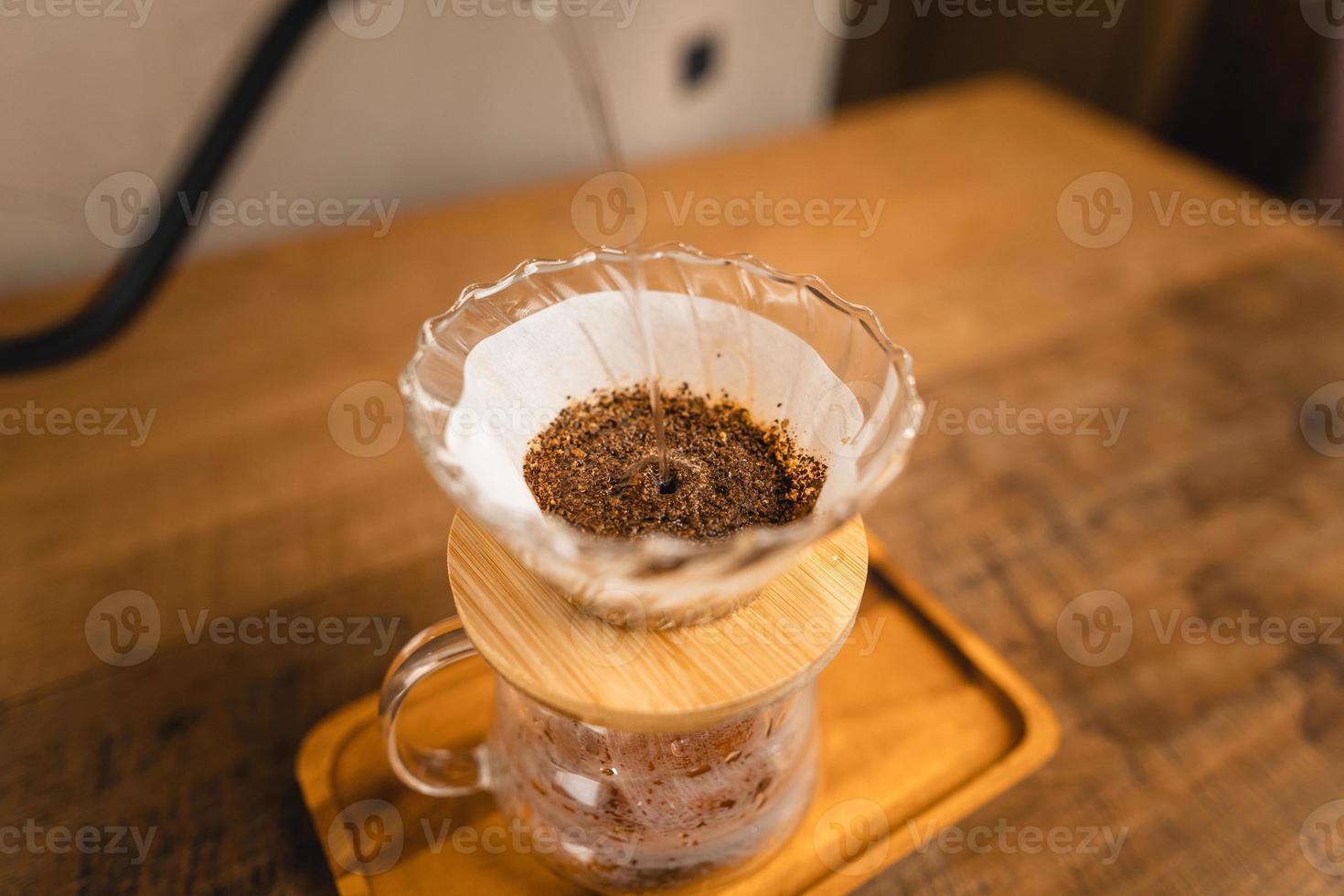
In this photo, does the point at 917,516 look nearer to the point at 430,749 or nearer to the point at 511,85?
the point at 430,749

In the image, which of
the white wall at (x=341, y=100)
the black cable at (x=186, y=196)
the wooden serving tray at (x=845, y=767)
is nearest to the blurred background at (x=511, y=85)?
the white wall at (x=341, y=100)

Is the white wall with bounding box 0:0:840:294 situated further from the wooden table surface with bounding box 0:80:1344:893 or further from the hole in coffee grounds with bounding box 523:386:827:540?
the hole in coffee grounds with bounding box 523:386:827:540

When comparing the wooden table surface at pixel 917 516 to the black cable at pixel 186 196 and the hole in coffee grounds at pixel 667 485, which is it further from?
the hole in coffee grounds at pixel 667 485

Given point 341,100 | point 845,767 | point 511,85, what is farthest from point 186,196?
point 845,767

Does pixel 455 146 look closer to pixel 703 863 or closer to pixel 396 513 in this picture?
pixel 396 513

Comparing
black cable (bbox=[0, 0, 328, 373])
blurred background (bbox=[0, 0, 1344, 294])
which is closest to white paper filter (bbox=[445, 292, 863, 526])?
black cable (bbox=[0, 0, 328, 373])
